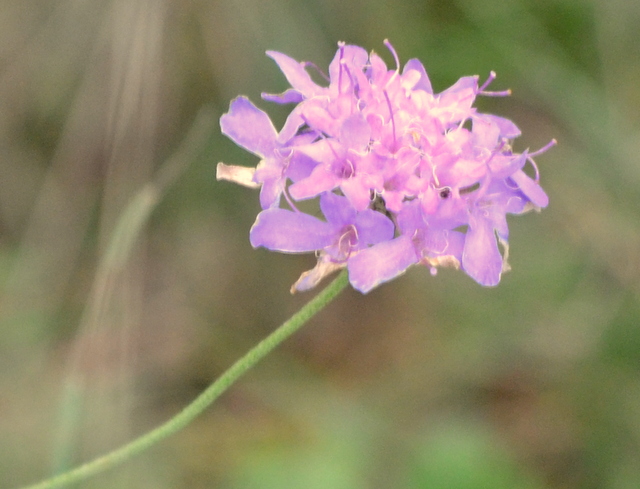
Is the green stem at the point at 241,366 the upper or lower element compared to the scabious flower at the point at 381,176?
lower

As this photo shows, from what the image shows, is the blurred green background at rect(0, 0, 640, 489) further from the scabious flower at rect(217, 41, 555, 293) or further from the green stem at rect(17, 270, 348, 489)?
the scabious flower at rect(217, 41, 555, 293)

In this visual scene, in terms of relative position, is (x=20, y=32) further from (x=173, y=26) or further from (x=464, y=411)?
(x=464, y=411)

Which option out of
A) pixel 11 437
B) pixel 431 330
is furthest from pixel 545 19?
pixel 11 437

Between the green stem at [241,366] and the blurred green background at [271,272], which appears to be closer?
the green stem at [241,366]

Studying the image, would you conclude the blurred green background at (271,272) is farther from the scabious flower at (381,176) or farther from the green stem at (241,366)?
the scabious flower at (381,176)

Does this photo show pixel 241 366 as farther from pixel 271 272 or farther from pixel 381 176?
pixel 271 272

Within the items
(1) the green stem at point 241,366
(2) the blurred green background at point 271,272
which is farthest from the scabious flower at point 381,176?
(2) the blurred green background at point 271,272
